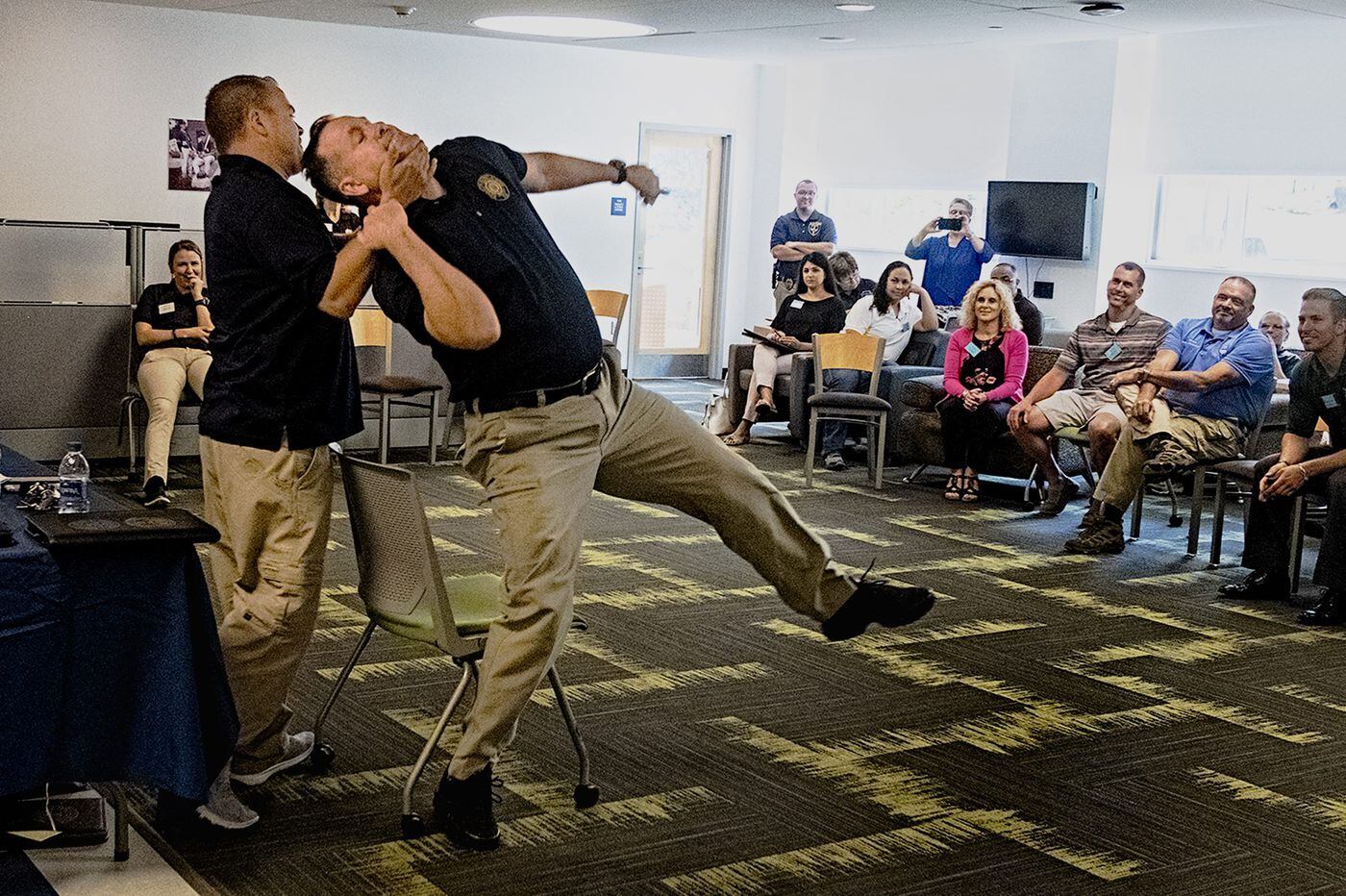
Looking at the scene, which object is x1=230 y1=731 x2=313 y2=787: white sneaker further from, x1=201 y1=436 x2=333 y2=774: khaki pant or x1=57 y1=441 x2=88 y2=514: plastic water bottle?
Answer: x1=57 y1=441 x2=88 y2=514: plastic water bottle

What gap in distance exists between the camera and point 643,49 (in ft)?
43.9

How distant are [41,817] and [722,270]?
12.1 m

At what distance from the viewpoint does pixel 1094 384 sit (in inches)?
318

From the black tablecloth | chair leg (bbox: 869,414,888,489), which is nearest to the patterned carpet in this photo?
the black tablecloth

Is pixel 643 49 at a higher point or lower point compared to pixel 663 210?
higher

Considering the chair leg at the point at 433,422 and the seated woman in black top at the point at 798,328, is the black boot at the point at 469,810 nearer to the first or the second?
the chair leg at the point at 433,422

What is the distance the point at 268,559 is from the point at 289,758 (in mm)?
574

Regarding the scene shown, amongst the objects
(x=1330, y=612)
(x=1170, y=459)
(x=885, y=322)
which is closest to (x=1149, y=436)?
(x=1170, y=459)

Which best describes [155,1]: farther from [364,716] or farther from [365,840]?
[365,840]

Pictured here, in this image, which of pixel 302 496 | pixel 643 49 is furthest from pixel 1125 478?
pixel 643 49

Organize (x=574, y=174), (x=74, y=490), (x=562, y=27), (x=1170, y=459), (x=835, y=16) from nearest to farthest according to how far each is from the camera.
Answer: (x=74, y=490), (x=574, y=174), (x=1170, y=459), (x=835, y=16), (x=562, y=27)

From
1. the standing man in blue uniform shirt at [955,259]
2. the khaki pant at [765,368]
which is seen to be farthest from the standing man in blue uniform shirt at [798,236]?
the khaki pant at [765,368]

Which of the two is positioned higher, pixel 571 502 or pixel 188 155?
pixel 188 155

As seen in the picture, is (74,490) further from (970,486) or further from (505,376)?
(970,486)
